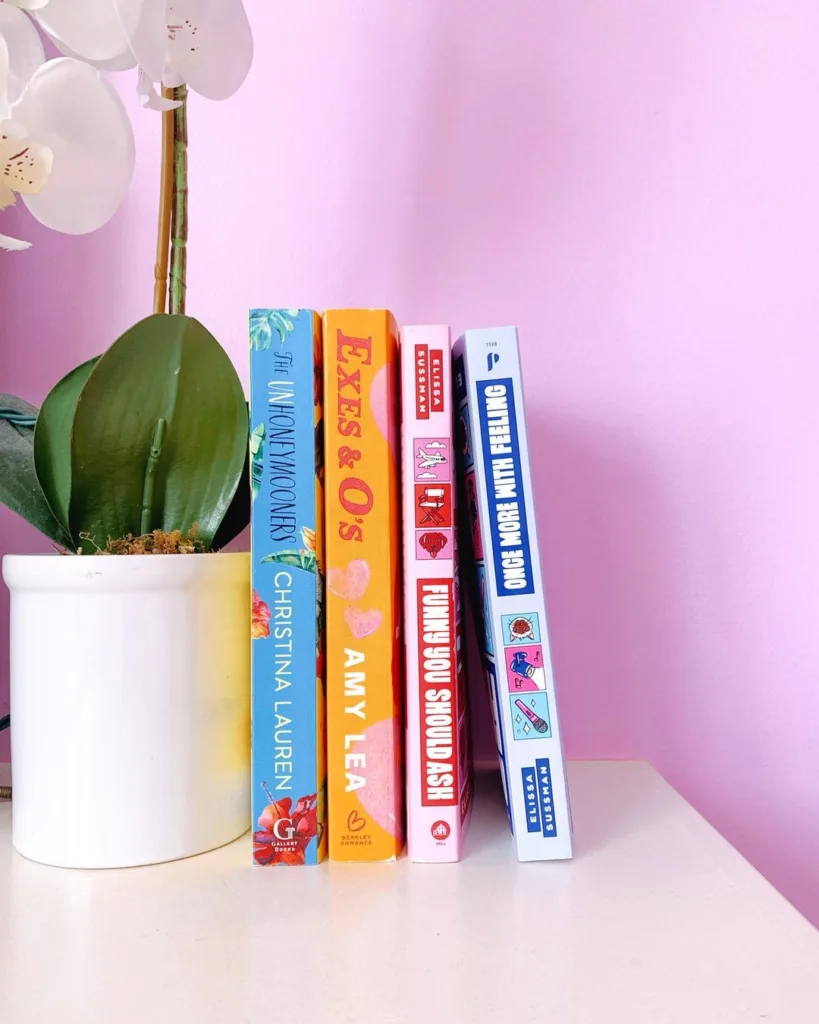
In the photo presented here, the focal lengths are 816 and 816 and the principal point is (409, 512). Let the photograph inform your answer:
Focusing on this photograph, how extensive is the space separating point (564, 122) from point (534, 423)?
0.25 m

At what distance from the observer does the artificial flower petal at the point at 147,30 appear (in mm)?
430

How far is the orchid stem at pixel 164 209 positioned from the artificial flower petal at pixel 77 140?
1.6 inches

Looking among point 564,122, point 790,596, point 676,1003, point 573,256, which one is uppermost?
point 564,122

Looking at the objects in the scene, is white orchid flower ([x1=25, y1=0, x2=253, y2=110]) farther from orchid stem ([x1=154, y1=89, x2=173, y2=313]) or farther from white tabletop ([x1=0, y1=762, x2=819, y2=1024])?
white tabletop ([x1=0, y1=762, x2=819, y2=1024])

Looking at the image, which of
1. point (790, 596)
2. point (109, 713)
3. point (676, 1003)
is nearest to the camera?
point (676, 1003)

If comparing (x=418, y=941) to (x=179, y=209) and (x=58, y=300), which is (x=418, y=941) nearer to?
(x=179, y=209)

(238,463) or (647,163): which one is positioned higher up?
(647,163)

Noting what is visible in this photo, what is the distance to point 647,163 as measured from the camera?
26.2 inches

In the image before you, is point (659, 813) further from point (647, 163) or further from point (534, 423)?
point (647, 163)

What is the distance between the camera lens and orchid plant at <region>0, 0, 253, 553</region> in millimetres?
450

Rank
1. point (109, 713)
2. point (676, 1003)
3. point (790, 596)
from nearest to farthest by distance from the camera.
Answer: point (676, 1003), point (109, 713), point (790, 596)

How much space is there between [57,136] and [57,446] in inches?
7.0

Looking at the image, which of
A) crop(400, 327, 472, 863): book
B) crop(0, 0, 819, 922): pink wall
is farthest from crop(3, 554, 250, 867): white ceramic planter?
crop(0, 0, 819, 922): pink wall

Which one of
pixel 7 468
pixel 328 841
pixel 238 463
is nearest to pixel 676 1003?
pixel 328 841
